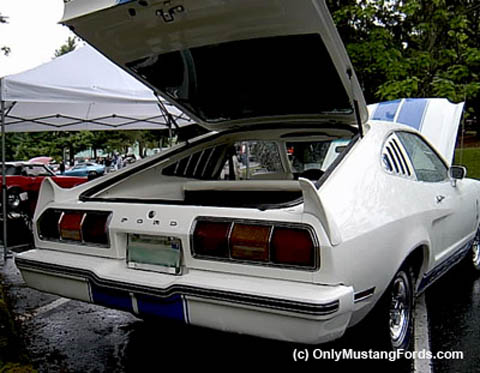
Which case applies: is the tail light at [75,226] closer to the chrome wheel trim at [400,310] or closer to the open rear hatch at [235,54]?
the open rear hatch at [235,54]

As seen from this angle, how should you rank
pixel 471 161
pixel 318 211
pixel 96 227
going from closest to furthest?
1. pixel 318 211
2. pixel 96 227
3. pixel 471 161

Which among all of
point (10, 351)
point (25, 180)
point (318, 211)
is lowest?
point (10, 351)

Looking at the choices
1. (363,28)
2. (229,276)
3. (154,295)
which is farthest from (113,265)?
(363,28)

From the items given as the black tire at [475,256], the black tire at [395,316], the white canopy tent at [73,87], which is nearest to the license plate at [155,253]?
the black tire at [395,316]

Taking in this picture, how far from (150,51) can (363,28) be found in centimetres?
764

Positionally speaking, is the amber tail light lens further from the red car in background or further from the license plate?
the red car in background

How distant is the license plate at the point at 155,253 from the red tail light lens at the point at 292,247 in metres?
0.59

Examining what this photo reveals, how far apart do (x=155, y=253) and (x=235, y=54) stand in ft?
4.88

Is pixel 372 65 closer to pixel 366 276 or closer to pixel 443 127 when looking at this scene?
pixel 443 127

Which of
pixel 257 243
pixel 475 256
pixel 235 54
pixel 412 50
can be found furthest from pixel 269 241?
pixel 412 50

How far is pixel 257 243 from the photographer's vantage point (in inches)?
97.4

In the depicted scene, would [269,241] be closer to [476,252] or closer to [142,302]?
[142,302]

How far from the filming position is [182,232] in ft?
8.79

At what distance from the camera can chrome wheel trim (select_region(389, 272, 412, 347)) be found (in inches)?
120
